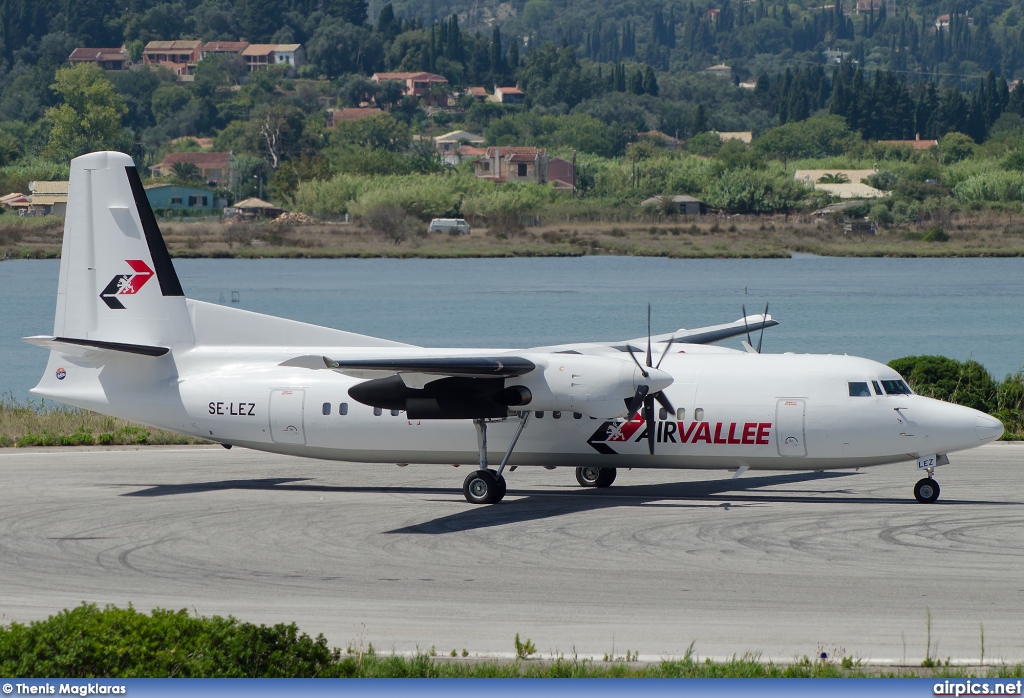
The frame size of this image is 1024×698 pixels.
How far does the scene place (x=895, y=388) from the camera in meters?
22.3

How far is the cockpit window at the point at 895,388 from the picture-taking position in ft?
72.9

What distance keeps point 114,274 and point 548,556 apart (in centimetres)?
1052

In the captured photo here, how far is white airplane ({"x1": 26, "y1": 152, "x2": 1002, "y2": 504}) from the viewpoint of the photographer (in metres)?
21.8

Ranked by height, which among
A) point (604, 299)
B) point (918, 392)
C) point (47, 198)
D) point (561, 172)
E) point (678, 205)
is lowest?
point (918, 392)

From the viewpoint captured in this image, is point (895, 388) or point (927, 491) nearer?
point (927, 491)

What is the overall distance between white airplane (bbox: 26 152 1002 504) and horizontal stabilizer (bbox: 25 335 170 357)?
4 cm

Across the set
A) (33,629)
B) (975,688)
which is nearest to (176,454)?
(33,629)

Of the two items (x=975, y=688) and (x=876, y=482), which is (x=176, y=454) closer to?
(x=876, y=482)

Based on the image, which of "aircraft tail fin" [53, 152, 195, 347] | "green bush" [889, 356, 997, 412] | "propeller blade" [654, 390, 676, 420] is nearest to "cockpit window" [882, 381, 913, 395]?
"propeller blade" [654, 390, 676, 420]

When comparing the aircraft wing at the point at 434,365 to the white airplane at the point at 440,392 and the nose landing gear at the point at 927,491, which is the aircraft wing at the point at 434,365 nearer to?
the white airplane at the point at 440,392

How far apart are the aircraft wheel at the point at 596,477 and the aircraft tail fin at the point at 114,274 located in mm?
7318

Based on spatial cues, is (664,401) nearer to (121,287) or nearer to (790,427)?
(790,427)

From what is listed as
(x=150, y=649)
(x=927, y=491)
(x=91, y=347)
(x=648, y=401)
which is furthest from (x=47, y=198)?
(x=150, y=649)

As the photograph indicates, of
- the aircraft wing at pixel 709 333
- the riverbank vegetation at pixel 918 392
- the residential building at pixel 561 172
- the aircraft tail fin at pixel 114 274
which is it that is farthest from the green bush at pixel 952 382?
the residential building at pixel 561 172
